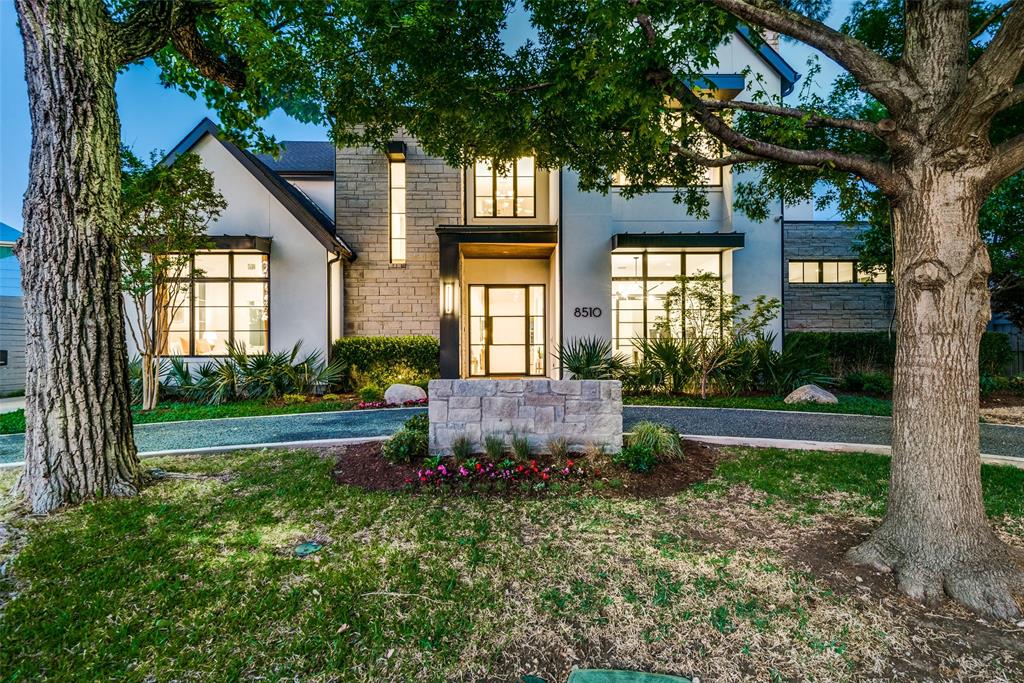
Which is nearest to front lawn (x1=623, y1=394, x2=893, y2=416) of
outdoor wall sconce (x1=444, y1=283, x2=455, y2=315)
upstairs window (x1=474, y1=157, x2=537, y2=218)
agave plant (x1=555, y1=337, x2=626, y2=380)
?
agave plant (x1=555, y1=337, x2=626, y2=380)

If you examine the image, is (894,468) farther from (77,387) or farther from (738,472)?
(77,387)

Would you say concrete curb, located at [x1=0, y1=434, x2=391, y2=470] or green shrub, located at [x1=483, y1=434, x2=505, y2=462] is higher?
green shrub, located at [x1=483, y1=434, x2=505, y2=462]

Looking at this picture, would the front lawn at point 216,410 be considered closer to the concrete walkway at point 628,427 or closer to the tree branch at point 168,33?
the concrete walkway at point 628,427

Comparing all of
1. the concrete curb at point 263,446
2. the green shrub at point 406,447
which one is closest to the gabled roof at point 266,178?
the concrete curb at point 263,446

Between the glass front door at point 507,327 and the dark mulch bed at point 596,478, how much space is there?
25.3 feet

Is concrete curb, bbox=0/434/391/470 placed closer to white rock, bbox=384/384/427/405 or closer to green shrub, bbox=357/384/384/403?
white rock, bbox=384/384/427/405

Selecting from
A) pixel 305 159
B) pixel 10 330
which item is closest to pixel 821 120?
pixel 305 159

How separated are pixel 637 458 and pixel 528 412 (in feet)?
4.22

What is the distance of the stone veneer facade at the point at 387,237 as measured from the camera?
12727 mm

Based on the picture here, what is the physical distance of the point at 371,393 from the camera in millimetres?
10000

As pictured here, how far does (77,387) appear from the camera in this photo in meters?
3.86

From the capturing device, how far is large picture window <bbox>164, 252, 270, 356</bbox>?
35.2 ft

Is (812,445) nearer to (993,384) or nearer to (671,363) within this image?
(671,363)

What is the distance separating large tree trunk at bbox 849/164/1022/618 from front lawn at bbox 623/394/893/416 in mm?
5725
